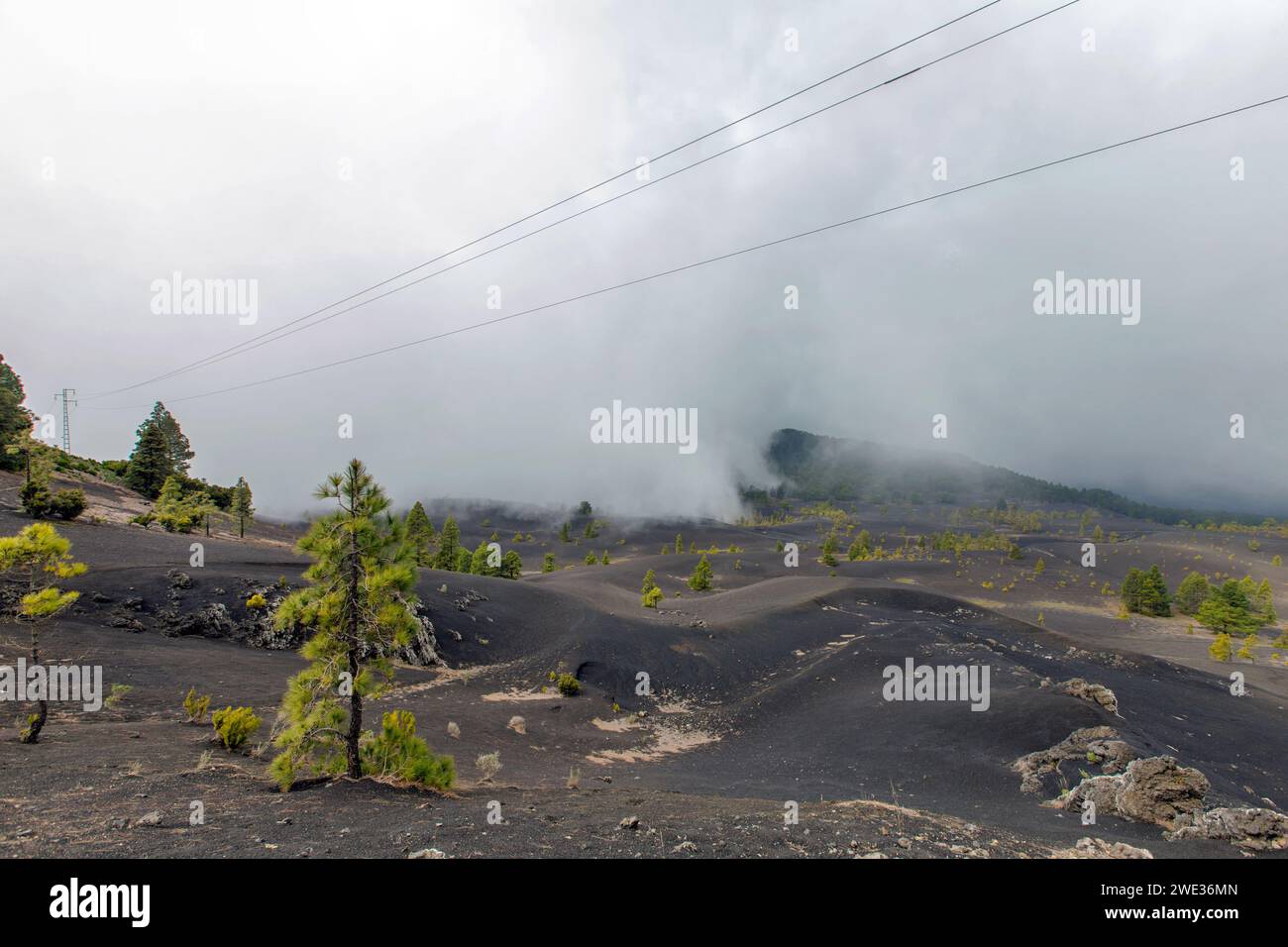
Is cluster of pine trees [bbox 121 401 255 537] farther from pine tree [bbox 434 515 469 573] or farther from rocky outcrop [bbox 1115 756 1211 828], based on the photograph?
rocky outcrop [bbox 1115 756 1211 828]

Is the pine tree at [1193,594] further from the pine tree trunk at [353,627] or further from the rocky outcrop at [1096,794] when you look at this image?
the pine tree trunk at [353,627]

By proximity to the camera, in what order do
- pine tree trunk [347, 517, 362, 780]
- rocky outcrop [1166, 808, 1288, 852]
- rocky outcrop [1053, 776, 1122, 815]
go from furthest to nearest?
rocky outcrop [1053, 776, 1122, 815]
pine tree trunk [347, 517, 362, 780]
rocky outcrop [1166, 808, 1288, 852]

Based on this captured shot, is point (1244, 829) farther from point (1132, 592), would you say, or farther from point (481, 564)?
point (1132, 592)

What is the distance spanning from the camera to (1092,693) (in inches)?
717

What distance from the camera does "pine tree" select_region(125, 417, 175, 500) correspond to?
5566cm

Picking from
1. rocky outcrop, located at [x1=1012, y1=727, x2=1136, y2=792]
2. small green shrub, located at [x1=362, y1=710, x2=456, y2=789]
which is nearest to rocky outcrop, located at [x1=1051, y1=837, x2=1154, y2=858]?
rocky outcrop, located at [x1=1012, y1=727, x2=1136, y2=792]

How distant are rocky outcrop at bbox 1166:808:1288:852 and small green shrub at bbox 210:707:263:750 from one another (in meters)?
18.7

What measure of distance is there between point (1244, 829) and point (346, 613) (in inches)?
629

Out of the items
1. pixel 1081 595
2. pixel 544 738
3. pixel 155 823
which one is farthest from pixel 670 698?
pixel 1081 595

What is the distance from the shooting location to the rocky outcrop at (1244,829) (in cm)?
892

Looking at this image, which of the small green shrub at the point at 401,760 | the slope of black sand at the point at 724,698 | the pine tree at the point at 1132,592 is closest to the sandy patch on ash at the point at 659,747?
the slope of black sand at the point at 724,698

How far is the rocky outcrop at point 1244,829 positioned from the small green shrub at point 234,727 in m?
18.7
